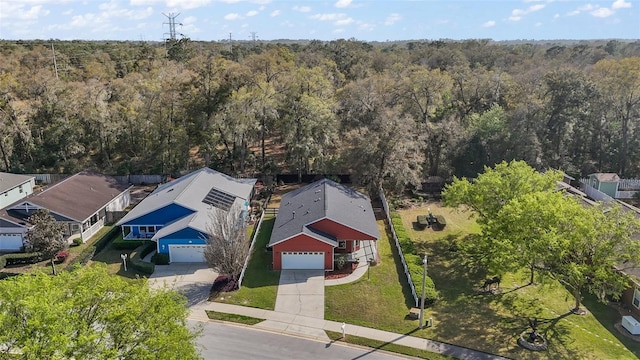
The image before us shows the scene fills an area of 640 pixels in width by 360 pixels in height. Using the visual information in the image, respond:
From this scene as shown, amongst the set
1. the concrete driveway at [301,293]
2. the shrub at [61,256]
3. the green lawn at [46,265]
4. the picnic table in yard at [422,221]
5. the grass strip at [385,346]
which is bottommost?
the grass strip at [385,346]

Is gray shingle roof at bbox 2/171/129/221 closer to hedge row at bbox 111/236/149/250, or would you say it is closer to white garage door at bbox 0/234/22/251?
white garage door at bbox 0/234/22/251

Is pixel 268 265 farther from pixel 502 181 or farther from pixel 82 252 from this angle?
pixel 502 181

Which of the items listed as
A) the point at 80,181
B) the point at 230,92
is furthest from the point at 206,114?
the point at 80,181

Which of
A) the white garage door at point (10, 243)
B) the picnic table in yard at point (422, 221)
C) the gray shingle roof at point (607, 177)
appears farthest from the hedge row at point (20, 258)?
the gray shingle roof at point (607, 177)

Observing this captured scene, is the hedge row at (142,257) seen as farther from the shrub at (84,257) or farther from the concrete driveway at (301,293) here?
the concrete driveway at (301,293)

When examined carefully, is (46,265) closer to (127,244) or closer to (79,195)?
(127,244)

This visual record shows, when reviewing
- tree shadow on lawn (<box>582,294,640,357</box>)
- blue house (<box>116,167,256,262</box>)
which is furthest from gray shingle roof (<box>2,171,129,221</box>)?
tree shadow on lawn (<box>582,294,640,357</box>)

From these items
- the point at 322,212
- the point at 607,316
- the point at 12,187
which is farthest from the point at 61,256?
the point at 607,316
